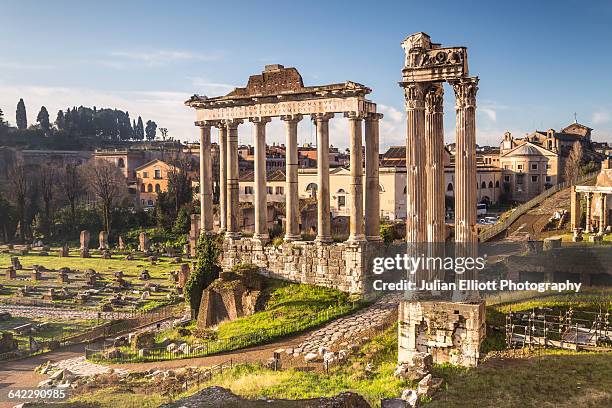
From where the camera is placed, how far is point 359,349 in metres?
18.9

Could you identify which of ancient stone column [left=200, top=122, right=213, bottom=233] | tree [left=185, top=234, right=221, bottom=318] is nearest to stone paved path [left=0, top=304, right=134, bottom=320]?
tree [left=185, top=234, right=221, bottom=318]

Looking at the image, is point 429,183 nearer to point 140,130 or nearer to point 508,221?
point 508,221

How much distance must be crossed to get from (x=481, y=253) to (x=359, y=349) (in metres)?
15.2

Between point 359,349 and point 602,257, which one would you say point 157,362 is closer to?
point 359,349

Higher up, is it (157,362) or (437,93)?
(437,93)

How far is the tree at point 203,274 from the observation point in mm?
28406

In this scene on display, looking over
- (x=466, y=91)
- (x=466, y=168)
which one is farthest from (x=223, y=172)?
(x=466, y=91)

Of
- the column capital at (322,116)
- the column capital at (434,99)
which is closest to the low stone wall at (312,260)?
the column capital at (322,116)

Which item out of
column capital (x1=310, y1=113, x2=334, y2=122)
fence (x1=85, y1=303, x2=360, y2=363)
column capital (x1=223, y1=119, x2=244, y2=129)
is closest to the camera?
fence (x1=85, y1=303, x2=360, y2=363)

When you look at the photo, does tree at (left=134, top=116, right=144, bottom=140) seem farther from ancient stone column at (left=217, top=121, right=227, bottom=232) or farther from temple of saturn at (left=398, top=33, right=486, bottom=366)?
temple of saturn at (left=398, top=33, right=486, bottom=366)

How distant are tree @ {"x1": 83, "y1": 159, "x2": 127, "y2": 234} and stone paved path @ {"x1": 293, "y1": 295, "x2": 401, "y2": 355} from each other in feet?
145

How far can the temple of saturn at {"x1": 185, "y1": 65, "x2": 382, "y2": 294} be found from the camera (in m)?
25.2

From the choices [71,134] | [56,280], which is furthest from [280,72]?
[71,134]

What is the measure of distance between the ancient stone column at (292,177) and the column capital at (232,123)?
97.0 inches
